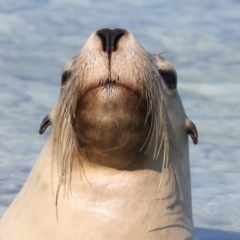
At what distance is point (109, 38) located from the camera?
20.6 feet

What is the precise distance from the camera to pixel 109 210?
6.62m

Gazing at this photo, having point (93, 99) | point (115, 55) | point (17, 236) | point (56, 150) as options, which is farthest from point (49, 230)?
point (115, 55)

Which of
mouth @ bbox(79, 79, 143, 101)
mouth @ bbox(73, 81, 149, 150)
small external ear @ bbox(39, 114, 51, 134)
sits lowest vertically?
small external ear @ bbox(39, 114, 51, 134)

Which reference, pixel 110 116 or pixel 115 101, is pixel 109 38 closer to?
pixel 115 101

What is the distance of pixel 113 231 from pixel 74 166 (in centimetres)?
73

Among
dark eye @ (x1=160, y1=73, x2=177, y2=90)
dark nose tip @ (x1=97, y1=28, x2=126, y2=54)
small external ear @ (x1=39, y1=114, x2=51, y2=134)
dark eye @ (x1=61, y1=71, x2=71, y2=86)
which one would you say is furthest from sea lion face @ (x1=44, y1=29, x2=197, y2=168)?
small external ear @ (x1=39, y1=114, x2=51, y2=134)

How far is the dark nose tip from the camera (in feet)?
20.5

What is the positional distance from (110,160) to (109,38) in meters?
1.16

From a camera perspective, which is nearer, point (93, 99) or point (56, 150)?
point (93, 99)

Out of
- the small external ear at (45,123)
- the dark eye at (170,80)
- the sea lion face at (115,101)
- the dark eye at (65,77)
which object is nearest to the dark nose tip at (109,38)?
the sea lion face at (115,101)

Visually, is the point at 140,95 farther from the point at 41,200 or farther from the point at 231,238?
Answer: the point at 231,238

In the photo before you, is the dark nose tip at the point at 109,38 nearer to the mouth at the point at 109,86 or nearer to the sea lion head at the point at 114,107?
the sea lion head at the point at 114,107

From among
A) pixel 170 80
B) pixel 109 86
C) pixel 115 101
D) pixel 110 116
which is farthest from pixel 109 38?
pixel 170 80

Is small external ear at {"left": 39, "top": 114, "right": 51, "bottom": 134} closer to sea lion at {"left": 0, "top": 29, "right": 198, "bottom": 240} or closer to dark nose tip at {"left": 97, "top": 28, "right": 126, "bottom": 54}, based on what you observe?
sea lion at {"left": 0, "top": 29, "right": 198, "bottom": 240}
